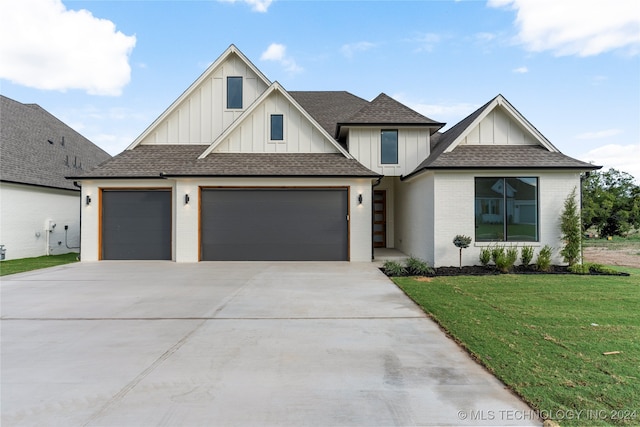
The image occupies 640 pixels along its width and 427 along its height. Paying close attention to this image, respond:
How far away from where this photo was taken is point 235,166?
1164 centimetres

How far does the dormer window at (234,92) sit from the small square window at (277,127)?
2.57m

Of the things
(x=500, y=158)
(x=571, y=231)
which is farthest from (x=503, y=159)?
(x=571, y=231)

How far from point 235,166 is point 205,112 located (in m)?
3.60

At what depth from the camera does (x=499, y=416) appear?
2.64m

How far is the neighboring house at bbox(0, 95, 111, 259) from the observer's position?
12711 millimetres

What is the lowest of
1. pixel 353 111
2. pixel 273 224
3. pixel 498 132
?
pixel 273 224

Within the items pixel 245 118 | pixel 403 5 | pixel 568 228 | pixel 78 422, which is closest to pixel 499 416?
pixel 78 422

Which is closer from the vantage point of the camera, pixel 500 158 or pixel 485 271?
pixel 485 271

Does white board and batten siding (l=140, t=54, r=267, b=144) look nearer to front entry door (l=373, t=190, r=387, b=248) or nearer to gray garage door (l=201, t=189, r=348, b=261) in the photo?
gray garage door (l=201, t=189, r=348, b=261)

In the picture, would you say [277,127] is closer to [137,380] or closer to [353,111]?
[353,111]

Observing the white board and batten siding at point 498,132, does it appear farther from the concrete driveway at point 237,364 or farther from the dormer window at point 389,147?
the concrete driveway at point 237,364

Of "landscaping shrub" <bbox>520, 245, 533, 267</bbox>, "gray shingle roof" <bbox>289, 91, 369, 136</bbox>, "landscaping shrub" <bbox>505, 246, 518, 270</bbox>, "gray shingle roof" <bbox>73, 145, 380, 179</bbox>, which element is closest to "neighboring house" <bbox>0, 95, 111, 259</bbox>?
"gray shingle roof" <bbox>73, 145, 380, 179</bbox>

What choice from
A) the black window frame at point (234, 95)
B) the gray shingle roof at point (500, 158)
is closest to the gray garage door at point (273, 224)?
the gray shingle roof at point (500, 158)

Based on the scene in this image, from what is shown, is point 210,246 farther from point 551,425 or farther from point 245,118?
point 551,425
